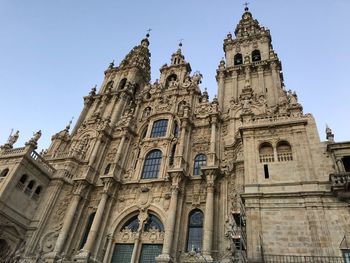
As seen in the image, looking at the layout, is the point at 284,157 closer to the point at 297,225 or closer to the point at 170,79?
the point at 297,225

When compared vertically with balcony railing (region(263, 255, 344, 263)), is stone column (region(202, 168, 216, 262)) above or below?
above

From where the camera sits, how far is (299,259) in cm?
1160

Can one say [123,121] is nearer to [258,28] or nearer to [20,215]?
[20,215]

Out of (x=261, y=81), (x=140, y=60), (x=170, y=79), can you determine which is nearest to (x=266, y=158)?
(x=261, y=81)

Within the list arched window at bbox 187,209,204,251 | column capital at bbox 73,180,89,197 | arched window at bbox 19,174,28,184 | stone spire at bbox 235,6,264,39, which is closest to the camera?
arched window at bbox 187,209,204,251

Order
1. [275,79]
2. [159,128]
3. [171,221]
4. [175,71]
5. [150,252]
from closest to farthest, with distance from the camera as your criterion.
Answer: [171,221] → [150,252] → [275,79] → [159,128] → [175,71]

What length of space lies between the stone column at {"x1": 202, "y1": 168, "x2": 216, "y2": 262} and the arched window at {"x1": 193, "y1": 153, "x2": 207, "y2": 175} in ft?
7.29

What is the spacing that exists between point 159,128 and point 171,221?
10552mm

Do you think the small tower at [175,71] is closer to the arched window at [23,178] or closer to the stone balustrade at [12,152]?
the stone balustrade at [12,152]

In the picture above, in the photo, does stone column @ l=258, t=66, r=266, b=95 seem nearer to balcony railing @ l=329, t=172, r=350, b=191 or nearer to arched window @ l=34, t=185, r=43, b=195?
balcony railing @ l=329, t=172, r=350, b=191

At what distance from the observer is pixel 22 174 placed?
22.2 meters

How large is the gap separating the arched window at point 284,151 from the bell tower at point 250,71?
8.62 m

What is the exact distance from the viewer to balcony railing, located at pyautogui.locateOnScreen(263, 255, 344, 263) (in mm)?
11180

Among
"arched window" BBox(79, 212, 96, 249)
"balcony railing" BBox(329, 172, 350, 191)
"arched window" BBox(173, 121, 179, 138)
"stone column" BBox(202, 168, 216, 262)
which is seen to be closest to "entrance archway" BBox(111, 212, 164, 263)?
"arched window" BBox(79, 212, 96, 249)
